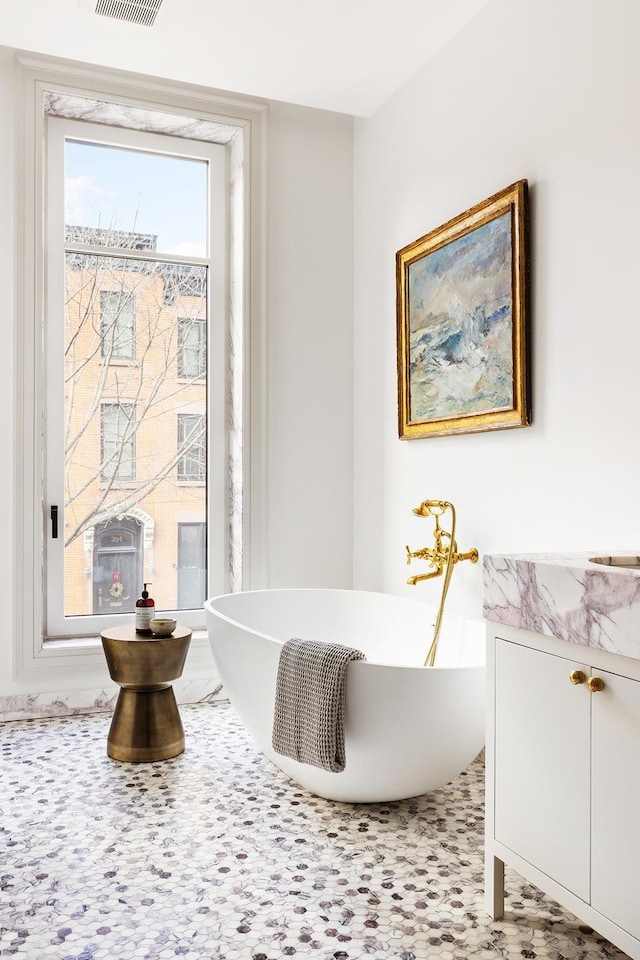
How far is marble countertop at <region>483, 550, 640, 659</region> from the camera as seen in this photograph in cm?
132

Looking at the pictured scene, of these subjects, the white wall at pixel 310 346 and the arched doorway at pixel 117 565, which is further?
the white wall at pixel 310 346

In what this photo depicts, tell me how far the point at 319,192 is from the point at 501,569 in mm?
2504

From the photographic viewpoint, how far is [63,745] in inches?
111

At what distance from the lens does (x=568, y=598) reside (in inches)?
57.5

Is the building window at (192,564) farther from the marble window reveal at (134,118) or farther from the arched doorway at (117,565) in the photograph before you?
the marble window reveal at (134,118)

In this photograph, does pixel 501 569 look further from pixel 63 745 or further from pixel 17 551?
pixel 17 551

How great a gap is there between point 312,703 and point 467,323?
4.57 ft

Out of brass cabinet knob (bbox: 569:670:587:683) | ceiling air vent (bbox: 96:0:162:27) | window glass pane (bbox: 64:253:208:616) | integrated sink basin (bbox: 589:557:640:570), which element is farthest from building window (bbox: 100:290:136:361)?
brass cabinet knob (bbox: 569:670:587:683)

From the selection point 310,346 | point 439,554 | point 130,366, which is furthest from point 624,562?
point 130,366

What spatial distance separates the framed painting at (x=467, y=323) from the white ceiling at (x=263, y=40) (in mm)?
715

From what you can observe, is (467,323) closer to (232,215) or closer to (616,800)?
(232,215)

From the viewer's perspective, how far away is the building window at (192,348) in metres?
3.54

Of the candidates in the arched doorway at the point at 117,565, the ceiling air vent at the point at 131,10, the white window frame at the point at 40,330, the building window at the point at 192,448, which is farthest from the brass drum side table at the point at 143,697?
the ceiling air vent at the point at 131,10

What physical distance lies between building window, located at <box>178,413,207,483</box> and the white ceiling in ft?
4.67
